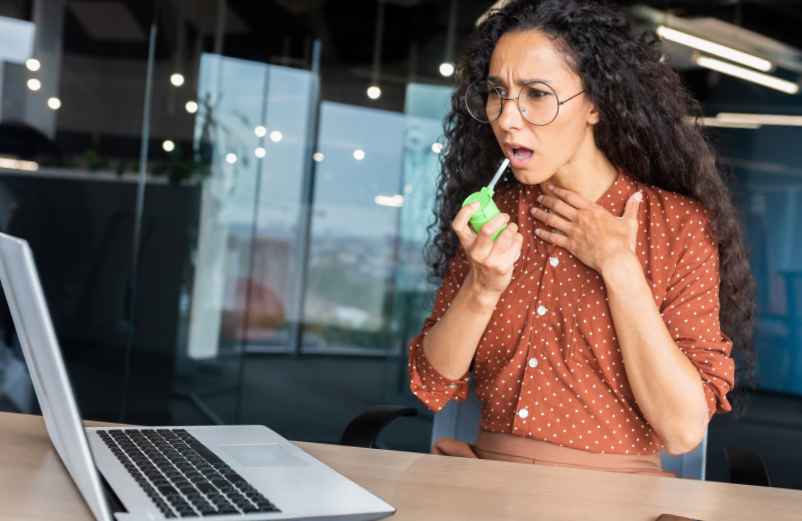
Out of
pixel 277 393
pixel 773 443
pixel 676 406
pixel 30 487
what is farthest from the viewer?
pixel 277 393

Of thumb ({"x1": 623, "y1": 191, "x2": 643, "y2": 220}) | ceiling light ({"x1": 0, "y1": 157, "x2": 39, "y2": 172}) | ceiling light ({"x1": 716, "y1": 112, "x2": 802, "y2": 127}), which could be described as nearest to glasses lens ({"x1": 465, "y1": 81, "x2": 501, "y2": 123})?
thumb ({"x1": 623, "y1": 191, "x2": 643, "y2": 220})

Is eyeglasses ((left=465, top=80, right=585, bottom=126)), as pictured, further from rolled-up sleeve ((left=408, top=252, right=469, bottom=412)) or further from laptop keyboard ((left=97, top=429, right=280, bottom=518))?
laptop keyboard ((left=97, top=429, right=280, bottom=518))

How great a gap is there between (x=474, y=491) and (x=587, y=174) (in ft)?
2.83

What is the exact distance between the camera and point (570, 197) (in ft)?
5.98

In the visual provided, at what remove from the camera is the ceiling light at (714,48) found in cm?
429

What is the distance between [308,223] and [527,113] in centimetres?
284

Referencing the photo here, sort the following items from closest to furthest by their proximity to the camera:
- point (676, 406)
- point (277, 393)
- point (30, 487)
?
point (30, 487)
point (676, 406)
point (277, 393)

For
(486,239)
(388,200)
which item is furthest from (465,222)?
(388,200)

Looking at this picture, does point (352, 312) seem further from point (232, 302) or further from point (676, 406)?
point (676, 406)

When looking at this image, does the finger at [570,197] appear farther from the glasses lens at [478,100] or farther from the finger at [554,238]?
the glasses lens at [478,100]

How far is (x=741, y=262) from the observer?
6.29 feet

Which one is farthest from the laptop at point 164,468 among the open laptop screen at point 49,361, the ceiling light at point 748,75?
the ceiling light at point 748,75

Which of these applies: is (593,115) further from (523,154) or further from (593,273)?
(593,273)

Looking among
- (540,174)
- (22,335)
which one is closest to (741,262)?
(540,174)
